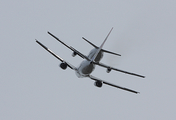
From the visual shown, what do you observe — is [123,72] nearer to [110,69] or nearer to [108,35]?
[110,69]

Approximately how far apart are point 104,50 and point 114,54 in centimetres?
346

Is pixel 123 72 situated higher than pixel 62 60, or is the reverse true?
pixel 123 72

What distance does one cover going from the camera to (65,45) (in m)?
64.1

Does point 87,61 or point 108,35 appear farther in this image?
point 108,35

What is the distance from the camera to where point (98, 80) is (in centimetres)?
6312

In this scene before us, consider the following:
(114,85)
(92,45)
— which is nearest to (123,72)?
(114,85)

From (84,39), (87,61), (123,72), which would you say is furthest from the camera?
(84,39)

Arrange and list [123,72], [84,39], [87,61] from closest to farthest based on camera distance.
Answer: [87,61]
[123,72]
[84,39]

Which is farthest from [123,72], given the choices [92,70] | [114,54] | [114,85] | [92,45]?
[92,45]

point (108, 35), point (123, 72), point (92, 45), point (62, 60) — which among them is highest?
point (92, 45)

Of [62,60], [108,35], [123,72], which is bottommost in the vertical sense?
[62,60]

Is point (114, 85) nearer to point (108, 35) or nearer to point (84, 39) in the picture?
point (108, 35)

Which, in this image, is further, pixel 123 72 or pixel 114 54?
pixel 114 54

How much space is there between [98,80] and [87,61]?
528 centimetres
